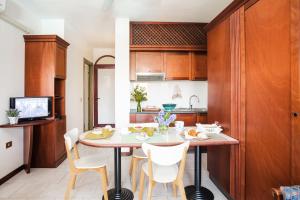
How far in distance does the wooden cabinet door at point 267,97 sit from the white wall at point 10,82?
3105 millimetres

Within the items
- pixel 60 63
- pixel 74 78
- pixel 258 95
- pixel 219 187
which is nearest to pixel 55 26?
pixel 60 63

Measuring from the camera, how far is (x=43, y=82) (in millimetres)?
3211

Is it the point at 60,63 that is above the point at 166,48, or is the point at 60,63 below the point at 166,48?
below

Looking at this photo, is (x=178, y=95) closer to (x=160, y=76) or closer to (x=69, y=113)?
(x=160, y=76)

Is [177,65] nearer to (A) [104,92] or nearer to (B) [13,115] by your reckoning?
(B) [13,115]

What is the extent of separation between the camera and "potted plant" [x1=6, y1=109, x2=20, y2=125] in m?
2.70

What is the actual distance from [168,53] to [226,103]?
214 cm

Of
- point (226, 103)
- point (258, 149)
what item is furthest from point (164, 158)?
point (226, 103)

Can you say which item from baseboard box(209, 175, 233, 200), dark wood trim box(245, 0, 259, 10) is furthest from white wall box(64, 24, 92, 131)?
dark wood trim box(245, 0, 259, 10)

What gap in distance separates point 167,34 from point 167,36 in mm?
44

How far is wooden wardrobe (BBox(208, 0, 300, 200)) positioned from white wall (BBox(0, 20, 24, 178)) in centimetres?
290

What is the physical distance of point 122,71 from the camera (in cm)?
377

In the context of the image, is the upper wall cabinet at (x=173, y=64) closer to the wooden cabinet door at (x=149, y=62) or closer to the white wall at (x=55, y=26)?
the wooden cabinet door at (x=149, y=62)

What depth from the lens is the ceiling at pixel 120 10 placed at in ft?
10.3
